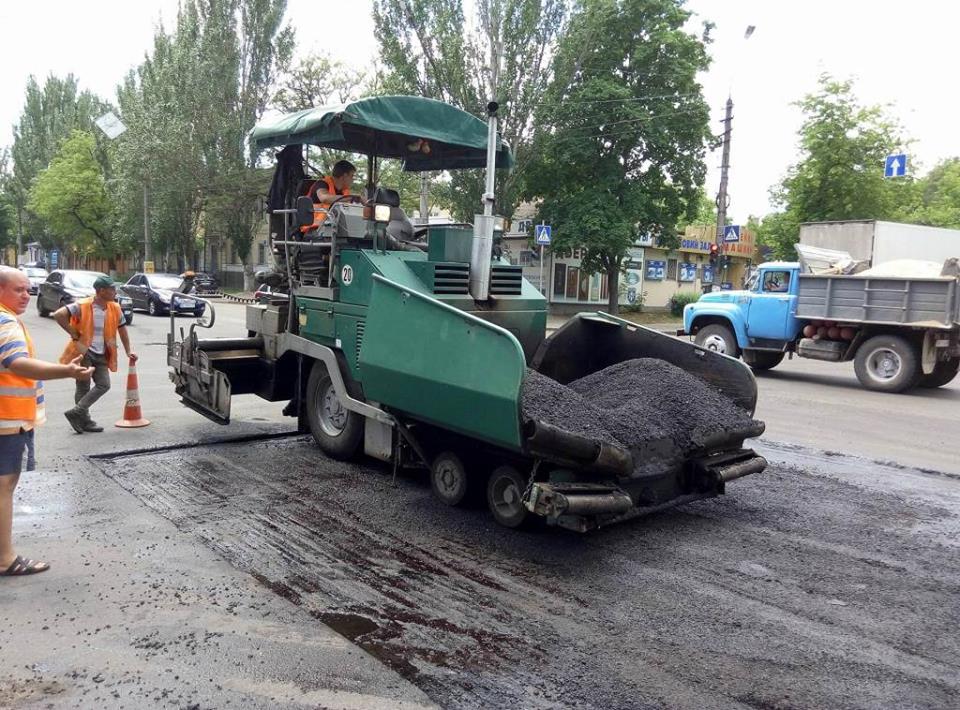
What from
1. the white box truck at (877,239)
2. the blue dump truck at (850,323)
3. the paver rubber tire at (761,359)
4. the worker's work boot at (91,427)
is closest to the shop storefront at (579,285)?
the white box truck at (877,239)

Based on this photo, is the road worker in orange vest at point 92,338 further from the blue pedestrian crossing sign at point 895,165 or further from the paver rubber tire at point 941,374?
the blue pedestrian crossing sign at point 895,165

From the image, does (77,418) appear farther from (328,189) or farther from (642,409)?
(642,409)

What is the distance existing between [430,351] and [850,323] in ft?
35.2

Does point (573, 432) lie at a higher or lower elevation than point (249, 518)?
higher

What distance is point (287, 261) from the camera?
7.21 m

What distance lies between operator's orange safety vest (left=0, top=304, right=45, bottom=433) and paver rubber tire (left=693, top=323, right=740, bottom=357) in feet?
41.1

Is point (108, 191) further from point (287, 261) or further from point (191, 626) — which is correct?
point (191, 626)

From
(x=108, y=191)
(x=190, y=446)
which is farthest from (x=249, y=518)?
(x=108, y=191)

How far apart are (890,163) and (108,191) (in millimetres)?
39847

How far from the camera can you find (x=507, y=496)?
4914 millimetres

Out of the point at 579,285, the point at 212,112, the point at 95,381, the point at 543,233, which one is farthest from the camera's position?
the point at 212,112

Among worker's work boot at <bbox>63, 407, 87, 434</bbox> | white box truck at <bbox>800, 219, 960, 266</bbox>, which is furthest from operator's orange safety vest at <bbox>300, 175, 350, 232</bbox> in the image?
white box truck at <bbox>800, 219, 960, 266</bbox>

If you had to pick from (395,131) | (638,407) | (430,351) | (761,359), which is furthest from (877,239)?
(430,351)

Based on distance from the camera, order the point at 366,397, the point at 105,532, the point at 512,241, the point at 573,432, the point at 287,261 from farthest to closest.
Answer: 1. the point at 512,241
2. the point at 287,261
3. the point at 366,397
4. the point at 105,532
5. the point at 573,432
